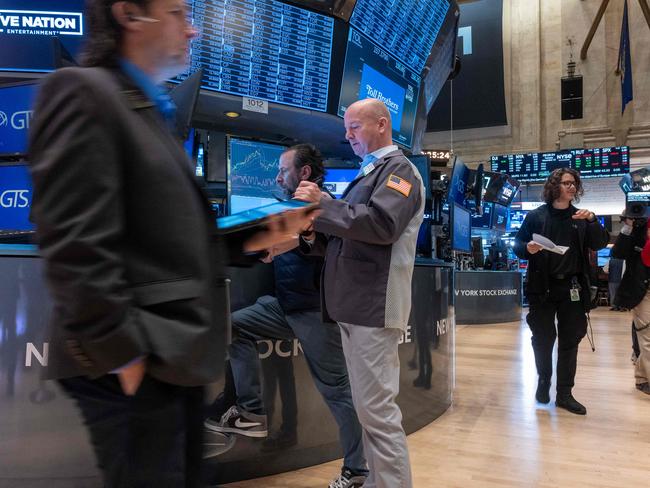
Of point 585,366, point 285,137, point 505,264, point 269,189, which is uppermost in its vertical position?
point 285,137

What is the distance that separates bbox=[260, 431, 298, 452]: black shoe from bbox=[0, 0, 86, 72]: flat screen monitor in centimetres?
249

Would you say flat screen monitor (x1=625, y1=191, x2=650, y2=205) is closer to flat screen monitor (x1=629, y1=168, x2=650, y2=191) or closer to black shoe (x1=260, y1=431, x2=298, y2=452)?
flat screen monitor (x1=629, y1=168, x2=650, y2=191)

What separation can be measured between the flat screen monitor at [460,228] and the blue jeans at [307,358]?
3.56 meters

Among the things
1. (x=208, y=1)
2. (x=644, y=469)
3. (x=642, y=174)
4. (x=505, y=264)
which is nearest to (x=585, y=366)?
(x=642, y=174)

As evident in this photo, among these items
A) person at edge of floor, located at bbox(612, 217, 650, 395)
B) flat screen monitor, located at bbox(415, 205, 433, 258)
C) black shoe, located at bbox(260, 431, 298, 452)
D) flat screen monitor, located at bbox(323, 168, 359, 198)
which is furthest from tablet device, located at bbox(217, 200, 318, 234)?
flat screen monitor, located at bbox(415, 205, 433, 258)

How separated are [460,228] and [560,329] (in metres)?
2.62

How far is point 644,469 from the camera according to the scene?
2768 mm

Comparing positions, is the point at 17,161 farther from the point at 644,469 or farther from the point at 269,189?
the point at 644,469

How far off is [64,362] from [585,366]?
5.90m

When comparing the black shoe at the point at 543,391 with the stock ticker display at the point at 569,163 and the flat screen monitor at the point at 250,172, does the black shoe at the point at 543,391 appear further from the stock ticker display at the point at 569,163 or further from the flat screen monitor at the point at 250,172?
the stock ticker display at the point at 569,163

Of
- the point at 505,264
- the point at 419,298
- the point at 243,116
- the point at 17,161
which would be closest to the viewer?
the point at 17,161

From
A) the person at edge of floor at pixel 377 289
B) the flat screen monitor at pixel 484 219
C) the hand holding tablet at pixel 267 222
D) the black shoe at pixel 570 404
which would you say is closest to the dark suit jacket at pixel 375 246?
the person at edge of floor at pixel 377 289

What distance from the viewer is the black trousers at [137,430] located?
85 cm

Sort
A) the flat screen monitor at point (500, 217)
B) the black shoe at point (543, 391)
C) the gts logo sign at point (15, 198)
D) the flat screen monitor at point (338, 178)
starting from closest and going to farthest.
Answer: the gts logo sign at point (15, 198)
the black shoe at point (543, 391)
the flat screen monitor at point (338, 178)
the flat screen monitor at point (500, 217)
